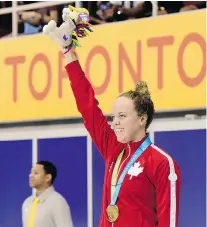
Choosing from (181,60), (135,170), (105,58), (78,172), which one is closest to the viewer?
(135,170)

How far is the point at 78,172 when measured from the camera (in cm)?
859

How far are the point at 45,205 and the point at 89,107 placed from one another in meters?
3.30

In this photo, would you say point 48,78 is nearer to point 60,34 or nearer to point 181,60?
point 181,60

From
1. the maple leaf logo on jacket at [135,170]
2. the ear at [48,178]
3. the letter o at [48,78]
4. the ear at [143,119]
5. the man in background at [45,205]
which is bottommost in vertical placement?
the man in background at [45,205]

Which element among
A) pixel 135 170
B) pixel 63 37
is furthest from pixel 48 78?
pixel 135 170

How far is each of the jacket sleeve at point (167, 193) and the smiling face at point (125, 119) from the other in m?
0.24

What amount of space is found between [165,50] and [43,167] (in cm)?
165

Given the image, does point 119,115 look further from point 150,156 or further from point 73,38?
point 73,38

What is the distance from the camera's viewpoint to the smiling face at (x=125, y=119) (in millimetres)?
3957

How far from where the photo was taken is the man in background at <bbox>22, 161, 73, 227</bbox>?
23.6ft

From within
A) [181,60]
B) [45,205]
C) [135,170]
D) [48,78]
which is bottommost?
[45,205]

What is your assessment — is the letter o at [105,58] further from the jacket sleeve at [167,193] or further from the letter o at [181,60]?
the jacket sleeve at [167,193]

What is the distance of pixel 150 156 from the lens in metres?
3.97

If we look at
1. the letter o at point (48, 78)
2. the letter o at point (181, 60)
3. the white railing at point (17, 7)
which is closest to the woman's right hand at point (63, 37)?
the letter o at point (181, 60)
